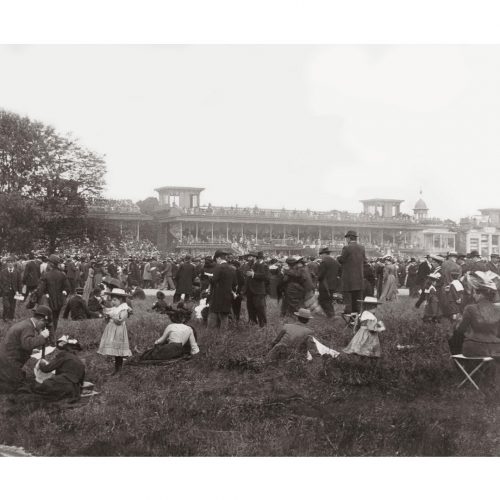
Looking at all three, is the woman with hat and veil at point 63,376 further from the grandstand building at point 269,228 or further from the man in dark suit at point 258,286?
the grandstand building at point 269,228

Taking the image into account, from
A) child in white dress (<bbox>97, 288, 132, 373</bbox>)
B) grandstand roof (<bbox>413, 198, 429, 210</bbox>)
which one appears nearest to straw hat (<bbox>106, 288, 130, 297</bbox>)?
child in white dress (<bbox>97, 288, 132, 373</bbox>)

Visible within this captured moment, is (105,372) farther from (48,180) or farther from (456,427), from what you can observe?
(48,180)

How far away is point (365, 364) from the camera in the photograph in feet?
31.1

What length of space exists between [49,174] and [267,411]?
23962 millimetres

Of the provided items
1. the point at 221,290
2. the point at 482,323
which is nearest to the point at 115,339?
the point at 221,290

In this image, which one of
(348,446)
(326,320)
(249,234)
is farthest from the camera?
(249,234)

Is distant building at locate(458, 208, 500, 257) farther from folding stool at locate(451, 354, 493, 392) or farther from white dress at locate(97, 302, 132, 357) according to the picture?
white dress at locate(97, 302, 132, 357)

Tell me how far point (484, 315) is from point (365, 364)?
196cm

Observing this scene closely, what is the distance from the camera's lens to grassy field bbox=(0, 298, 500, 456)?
6.98m

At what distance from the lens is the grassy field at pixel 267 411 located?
6.98 m

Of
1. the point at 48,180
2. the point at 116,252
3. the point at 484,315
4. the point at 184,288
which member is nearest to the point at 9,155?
the point at 48,180

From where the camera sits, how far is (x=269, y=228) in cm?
4775

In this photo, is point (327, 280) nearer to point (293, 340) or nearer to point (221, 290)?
point (221, 290)

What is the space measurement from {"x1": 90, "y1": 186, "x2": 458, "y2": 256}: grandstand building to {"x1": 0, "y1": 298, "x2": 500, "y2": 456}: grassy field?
3120 centimetres
